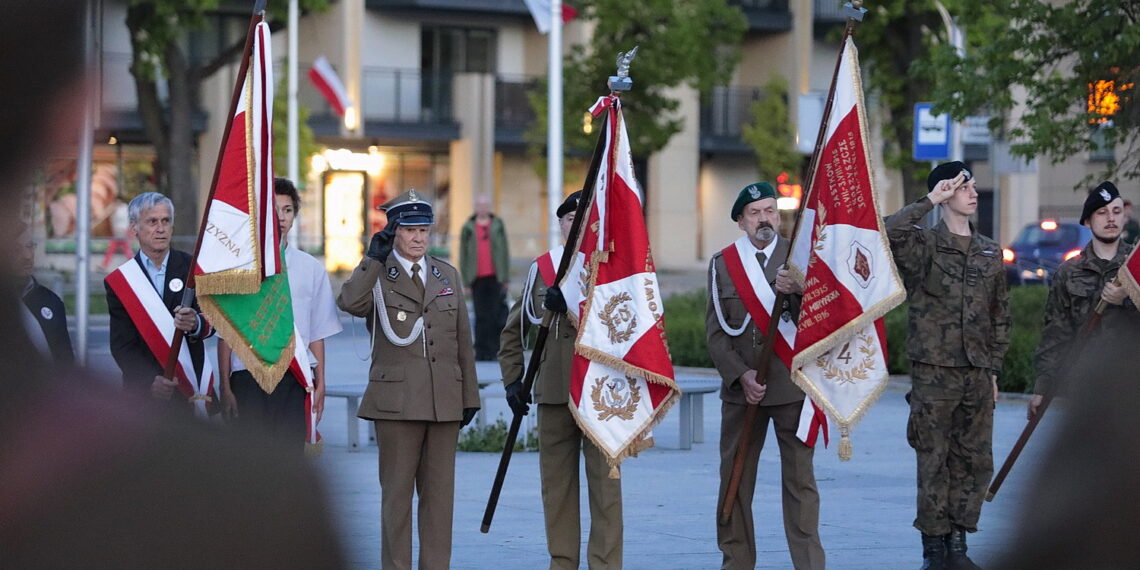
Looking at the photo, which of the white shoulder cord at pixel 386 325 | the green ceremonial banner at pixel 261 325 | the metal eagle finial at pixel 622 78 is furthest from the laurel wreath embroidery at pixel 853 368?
the green ceremonial banner at pixel 261 325

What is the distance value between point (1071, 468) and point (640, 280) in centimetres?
538

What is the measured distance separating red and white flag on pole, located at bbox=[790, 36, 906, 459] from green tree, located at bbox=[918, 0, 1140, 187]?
23.6 feet

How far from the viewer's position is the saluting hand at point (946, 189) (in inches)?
269

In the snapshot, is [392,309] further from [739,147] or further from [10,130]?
[739,147]

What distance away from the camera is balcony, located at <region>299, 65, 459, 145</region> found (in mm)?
39875

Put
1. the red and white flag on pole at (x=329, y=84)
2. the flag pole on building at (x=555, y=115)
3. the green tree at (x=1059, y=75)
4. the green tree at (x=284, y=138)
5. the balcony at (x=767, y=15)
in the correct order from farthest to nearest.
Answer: the balcony at (x=767, y=15), the green tree at (x=284, y=138), the red and white flag on pole at (x=329, y=84), the flag pole on building at (x=555, y=115), the green tree at (x=1059, y=75)

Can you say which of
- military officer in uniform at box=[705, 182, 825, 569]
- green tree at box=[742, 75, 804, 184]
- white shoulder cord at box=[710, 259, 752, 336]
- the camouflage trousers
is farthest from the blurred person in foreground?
green tree at box=[742, 75, 804, 184]

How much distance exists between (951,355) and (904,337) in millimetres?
9438

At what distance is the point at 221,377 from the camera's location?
5.95 metres

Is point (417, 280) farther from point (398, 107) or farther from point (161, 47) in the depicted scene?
point (398, 107)

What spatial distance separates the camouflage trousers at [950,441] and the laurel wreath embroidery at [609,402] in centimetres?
146

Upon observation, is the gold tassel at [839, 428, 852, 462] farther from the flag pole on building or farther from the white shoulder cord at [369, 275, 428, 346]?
the flag pole on building

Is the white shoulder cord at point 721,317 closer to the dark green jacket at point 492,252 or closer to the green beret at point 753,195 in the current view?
the green beret at point 753,195

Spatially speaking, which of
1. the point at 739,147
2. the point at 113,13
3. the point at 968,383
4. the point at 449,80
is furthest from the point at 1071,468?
the point at 739,147
